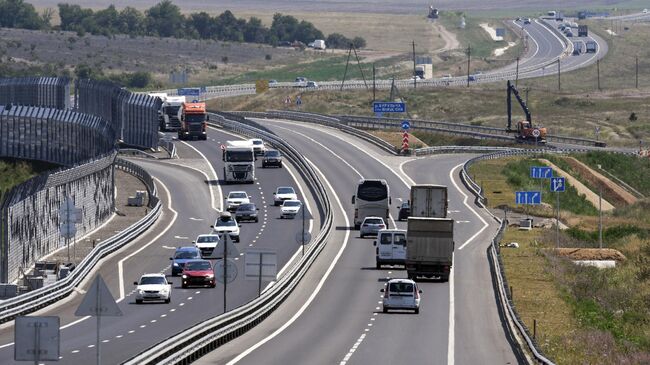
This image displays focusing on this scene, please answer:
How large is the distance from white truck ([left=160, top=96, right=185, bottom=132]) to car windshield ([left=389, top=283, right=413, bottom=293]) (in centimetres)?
9176

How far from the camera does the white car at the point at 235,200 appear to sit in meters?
104

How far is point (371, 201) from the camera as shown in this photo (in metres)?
93.6

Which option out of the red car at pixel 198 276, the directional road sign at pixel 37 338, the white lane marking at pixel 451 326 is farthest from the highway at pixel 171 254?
the directional road sign at pixel 37 338

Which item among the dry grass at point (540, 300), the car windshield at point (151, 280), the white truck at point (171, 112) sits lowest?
the dry grass at point (540, 300)

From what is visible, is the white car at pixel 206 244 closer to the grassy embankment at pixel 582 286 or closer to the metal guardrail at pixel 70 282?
the metal guardrail at pixel 70 282

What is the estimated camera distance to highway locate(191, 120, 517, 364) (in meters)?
47.3

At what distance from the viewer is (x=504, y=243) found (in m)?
91.1

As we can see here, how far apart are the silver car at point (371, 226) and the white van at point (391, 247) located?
13.4 metres

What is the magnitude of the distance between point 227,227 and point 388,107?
77889mm

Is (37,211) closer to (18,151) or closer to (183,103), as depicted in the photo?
(18,151)

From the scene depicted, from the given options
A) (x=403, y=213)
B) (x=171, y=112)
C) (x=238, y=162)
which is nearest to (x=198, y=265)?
(x=403, y=213)

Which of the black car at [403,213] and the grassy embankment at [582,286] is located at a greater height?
the black car at [403,213]

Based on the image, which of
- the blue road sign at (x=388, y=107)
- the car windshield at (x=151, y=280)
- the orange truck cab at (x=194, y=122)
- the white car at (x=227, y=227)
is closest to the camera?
the car windshield at (x=151, y=280)

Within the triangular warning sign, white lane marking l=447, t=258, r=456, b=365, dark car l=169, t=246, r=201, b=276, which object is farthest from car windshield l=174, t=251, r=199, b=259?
the triangular warning sign
